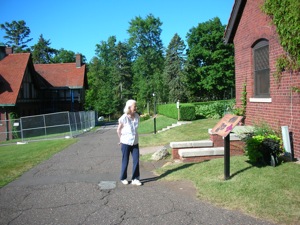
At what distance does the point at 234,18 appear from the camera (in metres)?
10.7

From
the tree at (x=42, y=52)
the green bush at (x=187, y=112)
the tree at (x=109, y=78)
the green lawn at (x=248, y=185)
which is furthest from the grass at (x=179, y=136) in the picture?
the tree at (x=42, y=52)

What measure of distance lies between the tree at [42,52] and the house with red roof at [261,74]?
73636 mm

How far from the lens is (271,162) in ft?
22.3

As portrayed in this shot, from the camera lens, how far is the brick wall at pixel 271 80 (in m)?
7.55

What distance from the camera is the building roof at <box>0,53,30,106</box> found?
28.4 meters

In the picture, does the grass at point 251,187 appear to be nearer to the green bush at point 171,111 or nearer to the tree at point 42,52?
the green bush at point 171,111

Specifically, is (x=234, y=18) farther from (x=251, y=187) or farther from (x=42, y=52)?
(x=42, y=52)

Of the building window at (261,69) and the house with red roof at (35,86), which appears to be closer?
the building window at (261,69)

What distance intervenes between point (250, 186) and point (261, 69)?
494 cm

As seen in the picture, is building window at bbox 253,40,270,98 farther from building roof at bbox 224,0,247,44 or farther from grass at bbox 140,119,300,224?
grass at bbox 140,119,300,224

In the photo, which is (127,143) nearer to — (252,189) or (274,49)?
(252,189)

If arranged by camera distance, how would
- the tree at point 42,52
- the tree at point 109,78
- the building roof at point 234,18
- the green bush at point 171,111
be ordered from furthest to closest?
1. the tree at point 42,52
2. the tree at point 109,78
3. the green bush at point 171,111
4. the building roof at point 234,18

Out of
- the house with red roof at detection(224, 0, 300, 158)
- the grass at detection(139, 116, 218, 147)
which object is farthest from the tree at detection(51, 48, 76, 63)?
the house with red roof at detection(224, 0, 300, 158)

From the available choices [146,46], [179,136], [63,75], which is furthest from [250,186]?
[146,46]
